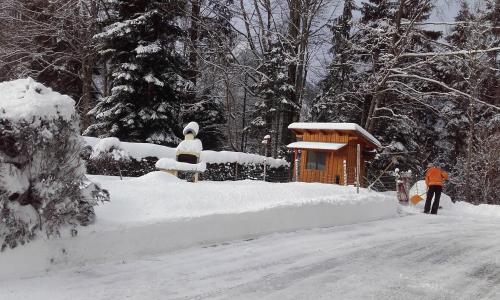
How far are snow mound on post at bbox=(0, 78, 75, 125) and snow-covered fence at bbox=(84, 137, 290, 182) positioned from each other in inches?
186

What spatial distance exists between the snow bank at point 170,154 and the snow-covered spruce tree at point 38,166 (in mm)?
8508

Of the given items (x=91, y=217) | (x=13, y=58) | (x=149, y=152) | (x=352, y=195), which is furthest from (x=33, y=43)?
(x=91, y=217)

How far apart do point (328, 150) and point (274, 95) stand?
9178 mm

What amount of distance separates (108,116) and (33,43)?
8.08 meters

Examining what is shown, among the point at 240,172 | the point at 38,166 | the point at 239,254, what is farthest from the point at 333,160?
the point at 38,166

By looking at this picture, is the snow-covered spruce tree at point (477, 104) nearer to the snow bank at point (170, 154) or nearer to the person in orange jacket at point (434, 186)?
the person in orange jacket at point (434, 186)

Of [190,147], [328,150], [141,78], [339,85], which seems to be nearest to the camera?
[190,147]

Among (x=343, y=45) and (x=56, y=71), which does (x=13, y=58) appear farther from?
(x=343, y=45)

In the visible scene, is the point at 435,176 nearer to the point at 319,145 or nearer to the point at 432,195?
the point at 432,195

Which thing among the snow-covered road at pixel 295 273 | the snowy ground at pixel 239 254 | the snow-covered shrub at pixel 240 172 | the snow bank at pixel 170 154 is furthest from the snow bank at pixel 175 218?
the snow-covered shrub at pixel 240 172

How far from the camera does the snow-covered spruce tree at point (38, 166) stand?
15.9 ft

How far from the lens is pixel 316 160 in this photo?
16781 millimetres

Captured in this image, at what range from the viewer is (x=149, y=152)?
53.1 feet

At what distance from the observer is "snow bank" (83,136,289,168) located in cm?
1564
